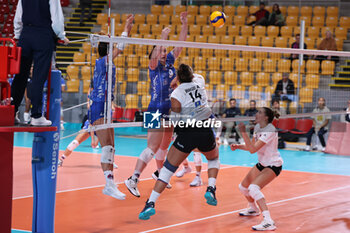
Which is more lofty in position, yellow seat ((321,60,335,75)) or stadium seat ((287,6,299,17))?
stadium seat ((287,6,299,17))

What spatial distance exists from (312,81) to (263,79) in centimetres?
149

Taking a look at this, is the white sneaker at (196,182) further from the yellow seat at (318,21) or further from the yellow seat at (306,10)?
the yellow seat at (306,10)

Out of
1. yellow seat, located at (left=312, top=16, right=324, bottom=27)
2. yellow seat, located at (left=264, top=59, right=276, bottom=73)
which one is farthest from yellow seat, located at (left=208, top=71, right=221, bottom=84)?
yellow seat, located at (left=312, top=16, right=324, bottom=27)

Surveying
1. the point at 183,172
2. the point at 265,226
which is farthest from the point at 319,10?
the point at 265,226

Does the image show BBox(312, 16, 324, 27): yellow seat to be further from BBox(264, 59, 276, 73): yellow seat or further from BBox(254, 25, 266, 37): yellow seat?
BBox(264, 59, 276, 73): yellow seat

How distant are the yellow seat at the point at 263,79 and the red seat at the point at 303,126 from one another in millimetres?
1486

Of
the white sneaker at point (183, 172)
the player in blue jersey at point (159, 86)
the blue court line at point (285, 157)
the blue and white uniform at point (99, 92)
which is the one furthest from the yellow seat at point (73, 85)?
the blue and white uniform at point (99, 92)

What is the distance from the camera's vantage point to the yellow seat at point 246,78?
49.4 feet

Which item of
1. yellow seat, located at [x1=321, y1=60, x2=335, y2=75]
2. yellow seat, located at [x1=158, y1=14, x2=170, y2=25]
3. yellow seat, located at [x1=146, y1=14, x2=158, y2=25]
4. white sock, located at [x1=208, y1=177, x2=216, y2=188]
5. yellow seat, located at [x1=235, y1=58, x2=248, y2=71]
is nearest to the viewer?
white sock, located at [x1=208, y1=177, x2=216, y2=188]

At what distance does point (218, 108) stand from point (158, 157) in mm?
5389

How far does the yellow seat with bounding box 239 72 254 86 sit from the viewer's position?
49.4 ft

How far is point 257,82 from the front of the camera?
15.4 m

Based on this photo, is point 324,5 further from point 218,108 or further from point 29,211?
point 29,211

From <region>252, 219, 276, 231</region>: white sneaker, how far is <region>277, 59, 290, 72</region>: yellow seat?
385 inches
